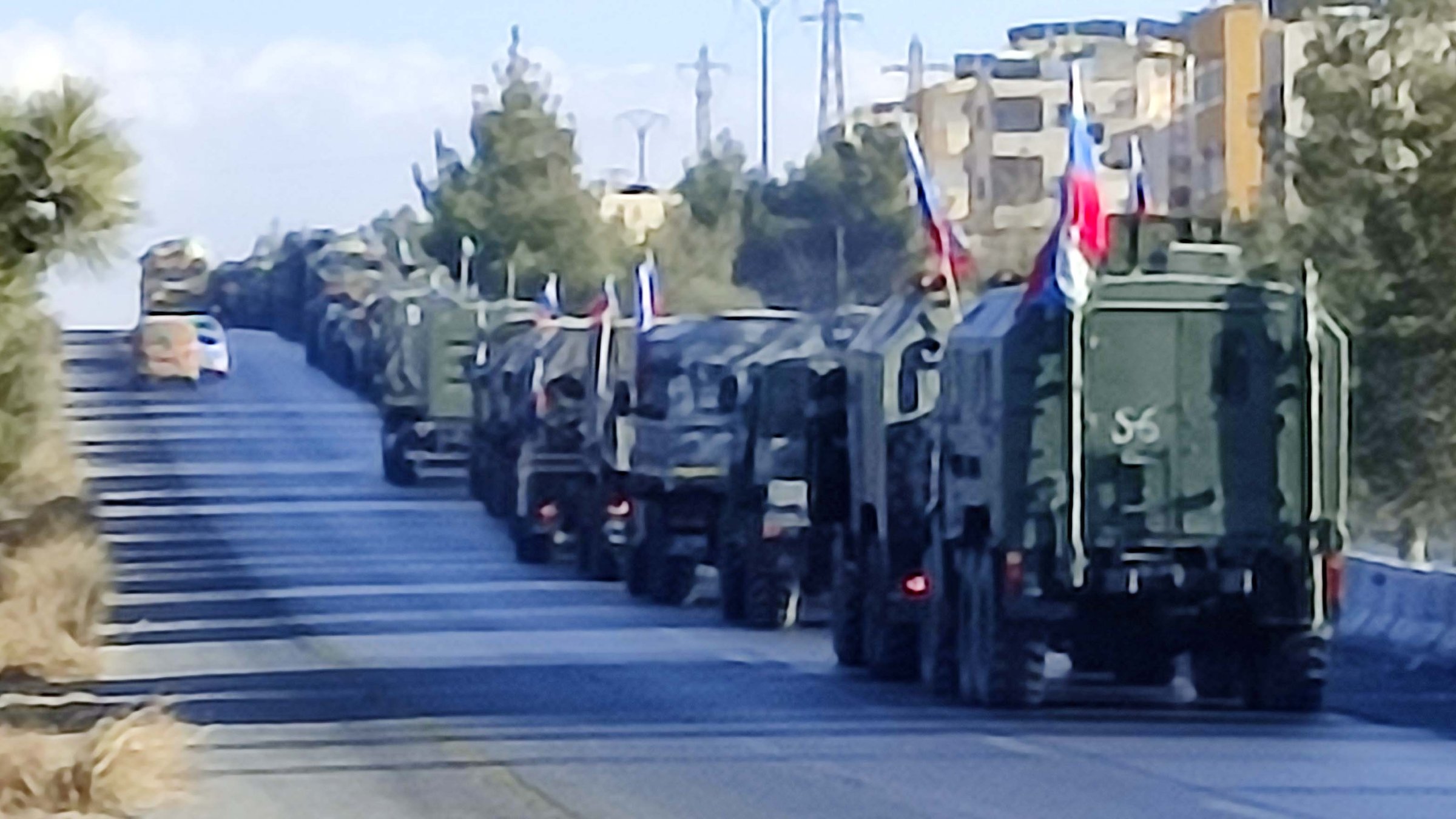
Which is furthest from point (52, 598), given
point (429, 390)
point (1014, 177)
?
point (1014, 177)

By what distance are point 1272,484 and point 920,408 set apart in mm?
3901

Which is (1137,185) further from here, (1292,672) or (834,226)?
(834,226)

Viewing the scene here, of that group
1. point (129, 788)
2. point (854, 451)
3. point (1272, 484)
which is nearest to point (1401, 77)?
point (854, 451)

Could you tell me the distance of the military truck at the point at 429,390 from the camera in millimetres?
55375

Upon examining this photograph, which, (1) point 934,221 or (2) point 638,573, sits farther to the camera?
(2) point 638,573

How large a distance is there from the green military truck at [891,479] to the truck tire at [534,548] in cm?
1566

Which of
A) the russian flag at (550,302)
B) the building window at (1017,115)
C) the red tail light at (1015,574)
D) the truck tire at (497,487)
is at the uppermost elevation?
the building window at (1017,115)

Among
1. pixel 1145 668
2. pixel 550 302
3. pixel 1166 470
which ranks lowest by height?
pixel 1145 668

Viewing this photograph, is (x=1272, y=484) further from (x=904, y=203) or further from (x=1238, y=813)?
(x=904, y=203)

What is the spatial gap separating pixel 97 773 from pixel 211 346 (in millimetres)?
63472

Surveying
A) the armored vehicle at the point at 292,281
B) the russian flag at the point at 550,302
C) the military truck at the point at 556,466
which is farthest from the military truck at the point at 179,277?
the military truck at the point at 556,466

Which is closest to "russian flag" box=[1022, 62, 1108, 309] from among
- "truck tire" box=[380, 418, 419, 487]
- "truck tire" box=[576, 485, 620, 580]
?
"truck tire" box=[576, 485, 620, 580]

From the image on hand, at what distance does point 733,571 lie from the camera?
34062 mm

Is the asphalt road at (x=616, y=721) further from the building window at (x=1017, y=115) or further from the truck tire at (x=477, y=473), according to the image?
the building window at (x=1017, y=115)
